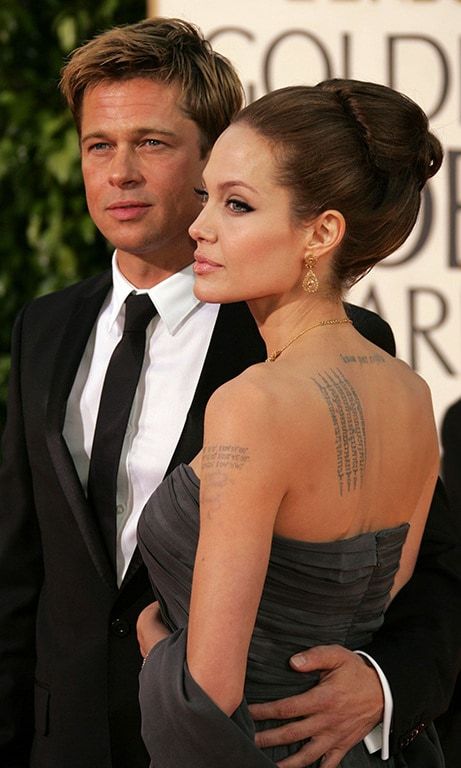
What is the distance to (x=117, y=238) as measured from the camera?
2.26 meters

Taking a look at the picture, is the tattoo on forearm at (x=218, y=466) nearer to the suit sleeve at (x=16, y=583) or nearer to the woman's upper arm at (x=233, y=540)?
the woman's upper arm at (x=233, y=540)

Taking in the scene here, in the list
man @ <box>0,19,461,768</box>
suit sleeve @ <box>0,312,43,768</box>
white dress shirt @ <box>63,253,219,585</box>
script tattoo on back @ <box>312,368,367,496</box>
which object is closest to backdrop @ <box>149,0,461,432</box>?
man @ <box>0,19,461,768</box>

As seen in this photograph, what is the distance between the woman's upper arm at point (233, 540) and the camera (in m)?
1.49

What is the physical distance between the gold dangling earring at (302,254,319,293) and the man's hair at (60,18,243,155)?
0.71 meters

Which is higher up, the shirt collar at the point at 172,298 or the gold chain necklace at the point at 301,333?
the gold chain necklace at the point at 301,333

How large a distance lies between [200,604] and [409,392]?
17.5 inches

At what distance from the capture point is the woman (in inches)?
59.2

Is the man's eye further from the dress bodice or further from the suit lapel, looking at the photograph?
the dress bodice

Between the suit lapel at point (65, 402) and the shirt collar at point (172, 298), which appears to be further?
the shirt collar at point (172, 298)

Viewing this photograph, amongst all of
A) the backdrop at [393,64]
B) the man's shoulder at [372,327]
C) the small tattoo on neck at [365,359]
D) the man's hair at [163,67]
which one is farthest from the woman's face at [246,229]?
the backdrop at [393,64]

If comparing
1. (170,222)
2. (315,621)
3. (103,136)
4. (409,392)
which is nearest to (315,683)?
(315,621)

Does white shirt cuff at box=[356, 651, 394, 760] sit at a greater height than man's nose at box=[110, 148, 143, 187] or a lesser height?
lesser

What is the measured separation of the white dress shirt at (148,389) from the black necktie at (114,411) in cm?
2

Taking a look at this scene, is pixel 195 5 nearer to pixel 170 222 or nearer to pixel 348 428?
pixel 170 222
